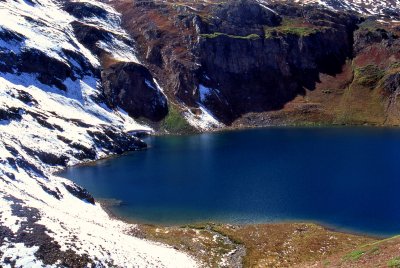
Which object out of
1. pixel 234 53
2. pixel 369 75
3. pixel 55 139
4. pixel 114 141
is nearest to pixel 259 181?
pixel 114 141

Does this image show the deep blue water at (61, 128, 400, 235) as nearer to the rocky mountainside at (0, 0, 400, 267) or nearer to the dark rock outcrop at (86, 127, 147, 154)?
the dark rock outcrop at (86, 127, 147, 154)

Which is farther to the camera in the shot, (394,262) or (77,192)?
(77,192)

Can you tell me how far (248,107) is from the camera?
166 meters

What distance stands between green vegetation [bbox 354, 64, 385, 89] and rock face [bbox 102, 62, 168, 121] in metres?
78.7

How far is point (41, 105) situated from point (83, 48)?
52.4m

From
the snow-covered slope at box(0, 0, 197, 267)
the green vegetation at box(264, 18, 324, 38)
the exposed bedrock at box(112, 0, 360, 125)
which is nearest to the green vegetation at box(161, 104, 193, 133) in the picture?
the snow-covered slope at box(0, 0, 197, 267)

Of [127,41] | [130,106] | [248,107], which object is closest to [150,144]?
[130,106]

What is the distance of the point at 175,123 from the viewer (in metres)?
146

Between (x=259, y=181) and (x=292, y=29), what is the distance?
12832 cm

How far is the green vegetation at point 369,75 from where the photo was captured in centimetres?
16850

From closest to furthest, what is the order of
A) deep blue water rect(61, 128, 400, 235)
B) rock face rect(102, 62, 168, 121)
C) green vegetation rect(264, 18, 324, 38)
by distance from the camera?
1. deep blue water rect(61, 128, 400, 235)
2. rock face rect(102, 62, 168, 121)
3. green vegetation rect(264, 18, 324, 38)

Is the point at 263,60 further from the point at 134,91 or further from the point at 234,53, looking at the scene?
the point at 134,91

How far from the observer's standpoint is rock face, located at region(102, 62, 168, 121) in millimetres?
147125

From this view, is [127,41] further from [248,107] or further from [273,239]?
[273,239]
